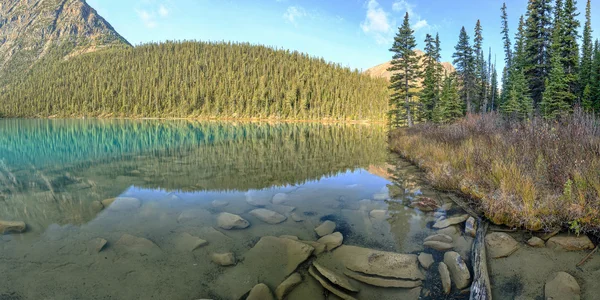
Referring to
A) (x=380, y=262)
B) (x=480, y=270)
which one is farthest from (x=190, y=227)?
(x=480, y=270)

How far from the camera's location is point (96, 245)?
273 inches

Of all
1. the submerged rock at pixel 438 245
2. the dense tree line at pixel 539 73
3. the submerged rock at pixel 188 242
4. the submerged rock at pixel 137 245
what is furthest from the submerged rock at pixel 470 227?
the dense tree line at pixel 539 73

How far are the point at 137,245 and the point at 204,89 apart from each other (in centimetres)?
12646

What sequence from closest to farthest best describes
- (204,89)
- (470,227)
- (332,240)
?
(332,240)
(470,227)
(204,89)

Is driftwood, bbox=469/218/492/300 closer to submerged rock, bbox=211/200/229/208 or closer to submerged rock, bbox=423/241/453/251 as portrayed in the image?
submerged rock, bbox=423/241/453/251

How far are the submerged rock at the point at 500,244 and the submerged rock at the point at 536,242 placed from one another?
0.23 meters

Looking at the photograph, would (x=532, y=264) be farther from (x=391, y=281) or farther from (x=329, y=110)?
(x=329, y=110)

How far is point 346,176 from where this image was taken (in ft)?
49.4

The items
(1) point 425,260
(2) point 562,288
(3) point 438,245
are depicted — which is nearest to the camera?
(2) point 562,288

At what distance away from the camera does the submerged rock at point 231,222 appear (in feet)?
26.5

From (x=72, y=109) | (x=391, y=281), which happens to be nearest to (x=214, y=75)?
(x=72, y=109)

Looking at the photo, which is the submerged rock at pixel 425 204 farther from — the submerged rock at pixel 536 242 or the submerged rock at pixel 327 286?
the submerged rock at pixel 327 286

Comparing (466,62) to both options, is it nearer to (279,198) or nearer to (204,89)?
(279,198)

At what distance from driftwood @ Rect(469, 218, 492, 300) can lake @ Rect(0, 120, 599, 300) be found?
0.21 meters
